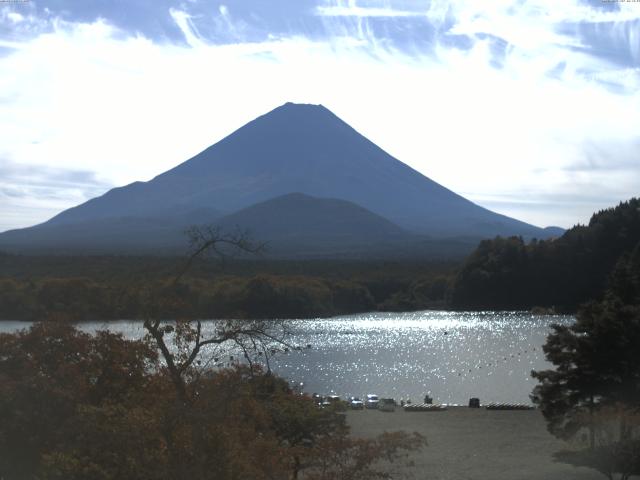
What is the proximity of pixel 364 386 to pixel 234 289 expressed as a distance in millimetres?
23043

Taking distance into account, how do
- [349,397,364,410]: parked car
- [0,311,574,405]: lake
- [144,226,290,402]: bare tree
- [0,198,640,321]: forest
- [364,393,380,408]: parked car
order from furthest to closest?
[0,198,640,321]: forest, [0,311,574,405]: lake, [364,393,380,408]: parked car, [349,397,364,410]: parked car, [144,226,290,402]: bare tree

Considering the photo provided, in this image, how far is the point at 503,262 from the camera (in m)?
59.7

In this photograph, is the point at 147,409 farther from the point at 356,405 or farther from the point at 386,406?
the point at 356,405

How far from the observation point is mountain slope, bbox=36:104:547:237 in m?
169

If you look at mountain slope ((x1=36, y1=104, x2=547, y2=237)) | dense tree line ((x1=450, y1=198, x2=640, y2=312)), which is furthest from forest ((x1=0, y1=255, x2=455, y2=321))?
mountain slope ((x1=36, y1=104, x2=547, y2=237))

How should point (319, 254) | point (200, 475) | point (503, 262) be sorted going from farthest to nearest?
point (319, 254)
point (503, 262)
point (200, 475)

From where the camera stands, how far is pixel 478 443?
1784 centimetres

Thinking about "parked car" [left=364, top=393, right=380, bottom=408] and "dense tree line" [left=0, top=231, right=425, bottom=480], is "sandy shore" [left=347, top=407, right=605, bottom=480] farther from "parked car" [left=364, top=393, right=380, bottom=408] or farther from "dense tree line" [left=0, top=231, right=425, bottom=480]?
"dense tree line" [left=0, top=231, right=425, bottom=480]

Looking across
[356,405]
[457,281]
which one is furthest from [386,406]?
[457,281]

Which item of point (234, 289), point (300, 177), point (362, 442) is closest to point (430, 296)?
point (234, 289)

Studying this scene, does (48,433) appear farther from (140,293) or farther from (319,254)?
(319,254)

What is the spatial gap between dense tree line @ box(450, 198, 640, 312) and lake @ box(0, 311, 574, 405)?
4800 millimetres

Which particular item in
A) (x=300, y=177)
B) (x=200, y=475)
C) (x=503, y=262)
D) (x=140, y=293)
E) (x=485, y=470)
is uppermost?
(x=300, y=177)

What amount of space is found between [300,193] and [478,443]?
133m
